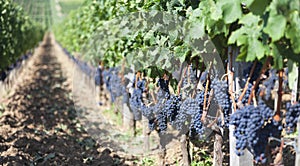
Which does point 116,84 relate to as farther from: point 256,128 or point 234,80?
point 256,128

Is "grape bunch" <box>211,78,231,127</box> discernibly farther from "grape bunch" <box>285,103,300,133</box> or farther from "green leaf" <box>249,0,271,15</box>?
"green leaf" <box>249,0,271,15</box>

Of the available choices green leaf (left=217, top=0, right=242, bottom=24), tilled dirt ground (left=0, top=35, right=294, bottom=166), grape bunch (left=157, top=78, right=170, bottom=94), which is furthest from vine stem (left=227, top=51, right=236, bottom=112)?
tilled dirt ground (left=0, top=35, right=294, bottom=166)

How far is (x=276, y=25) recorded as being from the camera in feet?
7.55

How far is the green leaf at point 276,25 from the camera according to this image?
229 centimetres

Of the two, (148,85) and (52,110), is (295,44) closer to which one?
(148,85)

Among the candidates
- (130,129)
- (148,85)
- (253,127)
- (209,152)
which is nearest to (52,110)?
(130,129)

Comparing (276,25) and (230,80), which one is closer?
(276,25)

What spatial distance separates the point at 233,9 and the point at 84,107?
26.0ft

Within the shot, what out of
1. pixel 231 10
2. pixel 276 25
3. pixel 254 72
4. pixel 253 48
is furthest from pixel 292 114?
pixel 231 10

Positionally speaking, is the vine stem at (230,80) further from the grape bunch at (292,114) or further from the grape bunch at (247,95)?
the grape bunch at (292,114)

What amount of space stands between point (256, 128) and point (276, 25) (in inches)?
29.1

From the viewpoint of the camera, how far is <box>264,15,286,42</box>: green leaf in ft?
7.52

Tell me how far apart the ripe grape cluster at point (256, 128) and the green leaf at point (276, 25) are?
620 millimetres

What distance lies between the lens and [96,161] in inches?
224
